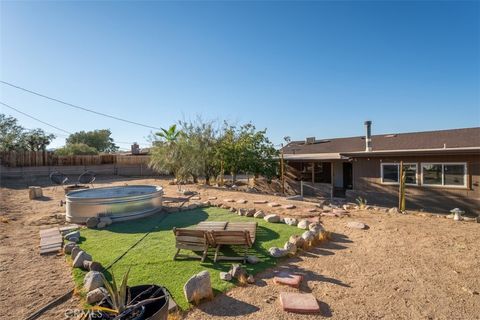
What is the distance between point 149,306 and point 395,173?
13644 mm

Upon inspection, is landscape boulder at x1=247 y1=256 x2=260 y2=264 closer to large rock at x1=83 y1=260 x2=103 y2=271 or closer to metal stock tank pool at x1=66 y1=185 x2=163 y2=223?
large rock at x1=83 y1=260 x2=103 y2=271

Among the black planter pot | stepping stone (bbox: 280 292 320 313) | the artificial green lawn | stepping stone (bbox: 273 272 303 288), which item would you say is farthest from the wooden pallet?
stepping stone (bbox: 280 292 320 313)

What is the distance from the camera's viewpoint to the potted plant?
8.44ft

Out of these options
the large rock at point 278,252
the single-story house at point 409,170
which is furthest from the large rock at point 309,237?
the single-story house at point 409,170

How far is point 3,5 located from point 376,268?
12867mm

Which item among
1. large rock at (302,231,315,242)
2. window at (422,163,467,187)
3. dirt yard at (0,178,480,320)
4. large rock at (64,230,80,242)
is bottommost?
dirt yard at (0,178,480,320)

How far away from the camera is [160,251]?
5.71 m

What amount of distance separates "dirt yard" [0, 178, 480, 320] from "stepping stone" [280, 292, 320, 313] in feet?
0.31

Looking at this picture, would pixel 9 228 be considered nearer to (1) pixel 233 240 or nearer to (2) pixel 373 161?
(1) pixel 233 240

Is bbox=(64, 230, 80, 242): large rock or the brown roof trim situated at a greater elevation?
the brown roof trim

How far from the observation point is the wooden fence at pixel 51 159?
22.5m

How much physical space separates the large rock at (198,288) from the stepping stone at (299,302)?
1092 millimetres

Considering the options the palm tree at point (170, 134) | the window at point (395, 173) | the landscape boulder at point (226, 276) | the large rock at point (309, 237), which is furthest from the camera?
the palm tree at point (170, 134)

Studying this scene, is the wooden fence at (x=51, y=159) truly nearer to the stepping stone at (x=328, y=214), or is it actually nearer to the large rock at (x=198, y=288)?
the stepping stone at (x=328, y=214)
